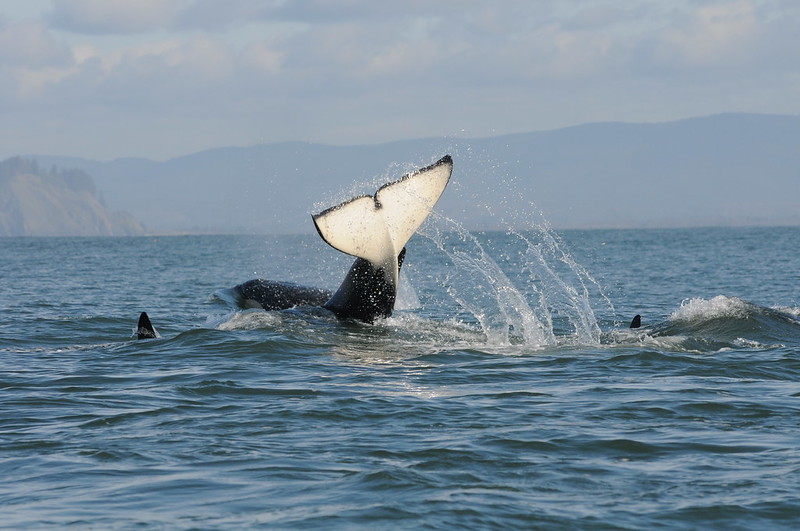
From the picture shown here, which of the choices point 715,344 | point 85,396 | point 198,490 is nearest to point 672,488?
point 198,490

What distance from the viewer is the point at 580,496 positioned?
711 cm

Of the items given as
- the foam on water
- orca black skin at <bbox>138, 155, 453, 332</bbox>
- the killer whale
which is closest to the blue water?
the foam on water

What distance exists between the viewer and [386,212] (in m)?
12.6

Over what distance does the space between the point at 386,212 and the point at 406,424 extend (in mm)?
3922

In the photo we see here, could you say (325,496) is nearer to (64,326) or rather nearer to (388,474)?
(388,474)

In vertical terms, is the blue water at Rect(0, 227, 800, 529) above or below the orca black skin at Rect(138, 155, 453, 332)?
below

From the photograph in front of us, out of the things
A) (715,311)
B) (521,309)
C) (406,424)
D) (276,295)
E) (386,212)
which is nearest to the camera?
(406,424)

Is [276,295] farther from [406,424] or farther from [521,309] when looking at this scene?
[406,424]

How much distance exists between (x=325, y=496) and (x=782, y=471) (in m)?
3.10

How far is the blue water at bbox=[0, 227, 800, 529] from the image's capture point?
22.8 ft

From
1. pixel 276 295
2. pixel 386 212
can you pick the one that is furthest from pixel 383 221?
pixel 276 295

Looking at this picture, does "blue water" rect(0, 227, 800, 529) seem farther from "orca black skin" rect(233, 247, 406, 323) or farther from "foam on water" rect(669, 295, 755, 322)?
"orca black skin" rect(233, 247, 406, 323)

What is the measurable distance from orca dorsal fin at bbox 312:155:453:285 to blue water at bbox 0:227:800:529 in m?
1.34

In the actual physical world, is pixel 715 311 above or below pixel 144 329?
above
